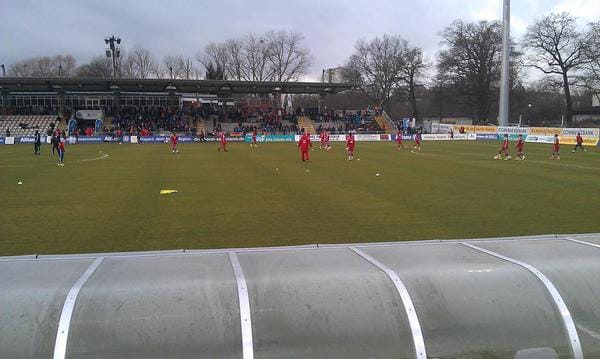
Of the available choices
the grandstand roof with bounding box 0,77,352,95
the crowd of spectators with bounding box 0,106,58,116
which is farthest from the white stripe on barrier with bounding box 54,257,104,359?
the crowd of spectators with bounding box 0,106,58,116

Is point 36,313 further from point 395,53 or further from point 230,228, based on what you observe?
point 395,53

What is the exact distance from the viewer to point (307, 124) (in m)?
73.4

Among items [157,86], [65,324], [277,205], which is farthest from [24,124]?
[65,324]

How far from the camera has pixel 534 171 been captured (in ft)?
77.0

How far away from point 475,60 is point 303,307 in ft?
275

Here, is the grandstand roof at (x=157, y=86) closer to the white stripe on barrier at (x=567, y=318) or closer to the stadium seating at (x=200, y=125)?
the stadium seating at (x=200, y=125)

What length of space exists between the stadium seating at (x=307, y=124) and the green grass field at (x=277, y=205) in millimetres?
46940

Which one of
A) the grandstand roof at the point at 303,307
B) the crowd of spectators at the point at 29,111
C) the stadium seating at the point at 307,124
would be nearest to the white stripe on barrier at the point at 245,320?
the grandstand roof at the point at 303,307

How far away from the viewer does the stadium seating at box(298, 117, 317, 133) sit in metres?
71.5

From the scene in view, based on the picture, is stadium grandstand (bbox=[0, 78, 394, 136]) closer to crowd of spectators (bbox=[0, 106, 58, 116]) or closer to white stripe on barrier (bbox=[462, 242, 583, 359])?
crowd of spectators (bbox=[0, 106, 58, 116])

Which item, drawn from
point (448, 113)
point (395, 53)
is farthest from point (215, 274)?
point (448, 113)

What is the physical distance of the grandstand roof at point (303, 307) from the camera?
3846mm

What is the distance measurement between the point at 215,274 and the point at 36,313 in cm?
143

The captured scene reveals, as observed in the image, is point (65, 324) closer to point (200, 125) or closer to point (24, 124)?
point (24, 124)
